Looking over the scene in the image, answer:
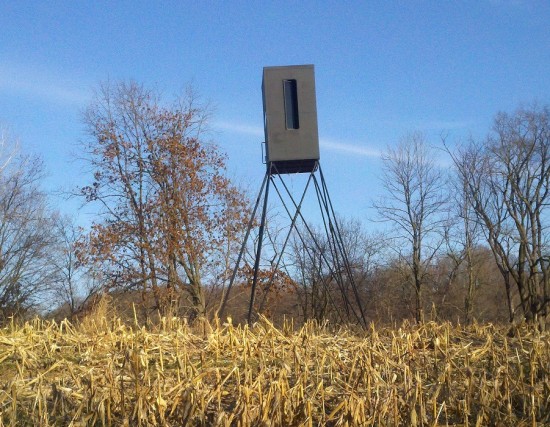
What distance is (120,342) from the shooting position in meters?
5.75

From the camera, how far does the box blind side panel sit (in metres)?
11.5

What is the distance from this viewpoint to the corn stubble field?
448cm

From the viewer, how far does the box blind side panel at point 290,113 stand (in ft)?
37.6

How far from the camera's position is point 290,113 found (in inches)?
459

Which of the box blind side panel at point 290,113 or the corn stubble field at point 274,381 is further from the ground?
the box blind side panel at point 290,113

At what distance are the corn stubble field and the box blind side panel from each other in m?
5.71

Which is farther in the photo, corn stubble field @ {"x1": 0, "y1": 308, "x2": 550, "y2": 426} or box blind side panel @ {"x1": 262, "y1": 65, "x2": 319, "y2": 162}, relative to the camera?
box blind side panel @ {"x1": 262, "y1": 65, "x2": 319, "y2": 162}

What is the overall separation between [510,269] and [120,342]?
24.9m

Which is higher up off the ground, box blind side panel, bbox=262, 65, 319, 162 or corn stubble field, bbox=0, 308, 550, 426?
box blind side panel, bbox=262, 65, 319, 162

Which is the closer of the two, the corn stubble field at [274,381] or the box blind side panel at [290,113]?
the corn stubble field at [274,381]

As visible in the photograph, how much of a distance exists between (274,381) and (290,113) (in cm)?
761

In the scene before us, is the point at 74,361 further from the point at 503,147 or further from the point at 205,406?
the point at 503,147

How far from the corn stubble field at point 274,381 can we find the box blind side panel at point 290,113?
5.71 metres

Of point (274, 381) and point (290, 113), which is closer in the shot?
point (274, 381)
